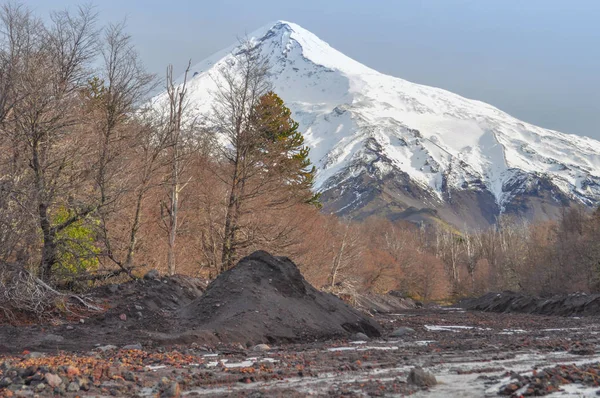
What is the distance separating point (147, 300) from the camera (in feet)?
56.0

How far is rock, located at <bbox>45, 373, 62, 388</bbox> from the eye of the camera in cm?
679

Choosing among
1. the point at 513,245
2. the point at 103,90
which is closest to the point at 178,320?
the point at 103,90

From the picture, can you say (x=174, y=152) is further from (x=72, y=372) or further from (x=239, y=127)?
(x=72, y=372)

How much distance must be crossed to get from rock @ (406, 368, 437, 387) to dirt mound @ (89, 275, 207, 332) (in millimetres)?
8796

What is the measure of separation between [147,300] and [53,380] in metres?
10.4

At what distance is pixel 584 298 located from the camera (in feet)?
130

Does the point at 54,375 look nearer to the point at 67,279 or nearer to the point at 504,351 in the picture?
the point at 504,351

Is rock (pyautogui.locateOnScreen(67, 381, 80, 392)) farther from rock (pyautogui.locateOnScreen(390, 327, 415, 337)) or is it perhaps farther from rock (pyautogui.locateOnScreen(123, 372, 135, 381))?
rock (pyautogui.locateOnScreen(390, 327, 415, 337))

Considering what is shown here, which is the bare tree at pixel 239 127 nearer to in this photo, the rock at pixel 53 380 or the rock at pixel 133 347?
the rock at pixel 133 347

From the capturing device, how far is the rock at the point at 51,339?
1228 cm

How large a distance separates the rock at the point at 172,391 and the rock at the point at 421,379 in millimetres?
2657

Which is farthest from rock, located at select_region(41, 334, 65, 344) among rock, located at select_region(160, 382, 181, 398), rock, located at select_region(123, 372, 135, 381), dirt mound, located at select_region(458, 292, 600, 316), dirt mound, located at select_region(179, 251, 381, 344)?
dirt mound, located at select_region(458, 292, 600, 316)

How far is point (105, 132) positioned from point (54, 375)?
15.7 metres

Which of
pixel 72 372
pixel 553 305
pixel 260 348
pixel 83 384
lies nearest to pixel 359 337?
pixel 260 348
